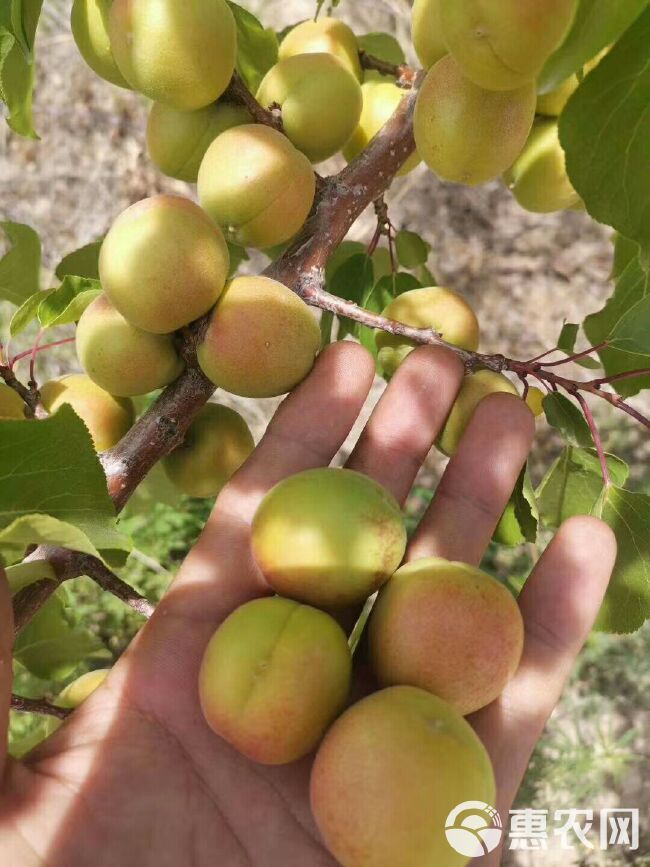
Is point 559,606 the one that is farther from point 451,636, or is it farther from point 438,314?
point 438,314

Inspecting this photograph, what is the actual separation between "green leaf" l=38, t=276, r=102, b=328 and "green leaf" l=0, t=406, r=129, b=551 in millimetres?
351

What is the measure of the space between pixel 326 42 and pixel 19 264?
63cm

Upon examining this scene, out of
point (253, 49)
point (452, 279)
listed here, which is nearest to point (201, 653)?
point (253, 49)

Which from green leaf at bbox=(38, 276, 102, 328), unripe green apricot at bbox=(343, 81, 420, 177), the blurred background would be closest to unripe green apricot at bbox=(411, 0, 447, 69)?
unripe green apricot at bbox=(343, 81, 420, 177)

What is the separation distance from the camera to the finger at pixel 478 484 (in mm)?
1068

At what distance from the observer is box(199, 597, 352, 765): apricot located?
78 centimetres

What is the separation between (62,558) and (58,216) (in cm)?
226

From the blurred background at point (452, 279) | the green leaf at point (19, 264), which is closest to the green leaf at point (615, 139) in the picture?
the green leaf at point (19, 264)

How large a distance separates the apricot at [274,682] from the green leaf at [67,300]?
0.53 metres

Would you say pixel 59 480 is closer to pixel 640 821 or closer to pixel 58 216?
pixel 640 821

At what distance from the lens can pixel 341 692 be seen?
0.83m

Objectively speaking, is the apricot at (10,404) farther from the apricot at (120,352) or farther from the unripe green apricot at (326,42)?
the unripe green apricot at (326,42)

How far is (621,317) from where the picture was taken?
1.07 m

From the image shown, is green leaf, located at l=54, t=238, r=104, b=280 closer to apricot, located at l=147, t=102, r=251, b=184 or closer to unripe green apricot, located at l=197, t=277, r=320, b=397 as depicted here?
apricot, located at l=147, t=102, r=251, b=184
